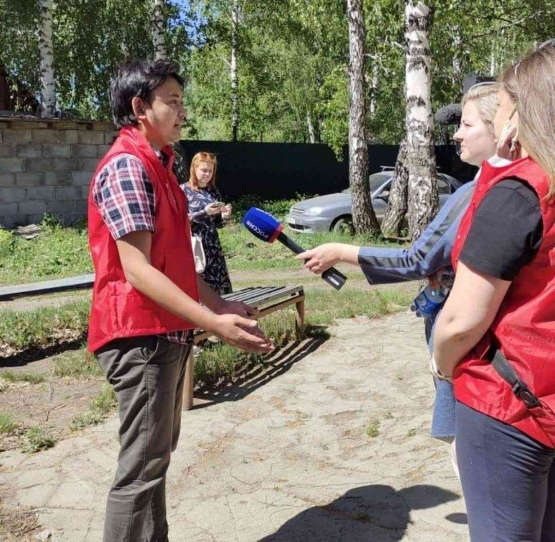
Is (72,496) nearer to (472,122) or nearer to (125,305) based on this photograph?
(125,305)

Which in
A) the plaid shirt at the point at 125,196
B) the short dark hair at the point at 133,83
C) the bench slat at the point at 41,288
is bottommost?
the bench slat at the point at 41,288

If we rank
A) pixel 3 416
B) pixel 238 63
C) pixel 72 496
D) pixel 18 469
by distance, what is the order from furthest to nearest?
pixel 238 63 < pixel 3 416 < pixel 18 469 < pixel 72 496

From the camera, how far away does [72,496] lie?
373 centimetres

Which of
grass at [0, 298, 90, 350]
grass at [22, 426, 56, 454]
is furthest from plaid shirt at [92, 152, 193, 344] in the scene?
grass at [0, 298, 90, 350]

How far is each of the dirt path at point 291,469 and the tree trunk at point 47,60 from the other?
12.9 m

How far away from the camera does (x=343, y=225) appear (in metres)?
14.3

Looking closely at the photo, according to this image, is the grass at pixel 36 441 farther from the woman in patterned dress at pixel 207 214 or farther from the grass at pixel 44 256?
the grass at pixel 44 256

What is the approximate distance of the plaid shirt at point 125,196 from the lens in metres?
2.47

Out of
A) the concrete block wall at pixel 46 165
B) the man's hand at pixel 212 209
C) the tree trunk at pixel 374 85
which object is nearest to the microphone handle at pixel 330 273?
the man's hand at pixel 212 209

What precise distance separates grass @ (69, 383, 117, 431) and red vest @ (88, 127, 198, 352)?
2195 mm

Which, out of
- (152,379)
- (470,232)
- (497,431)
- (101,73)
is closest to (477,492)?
(497,431)

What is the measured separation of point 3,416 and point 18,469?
735 mm

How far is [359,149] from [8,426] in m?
10.5

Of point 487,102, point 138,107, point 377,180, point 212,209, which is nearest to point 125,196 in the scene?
point 138,107
